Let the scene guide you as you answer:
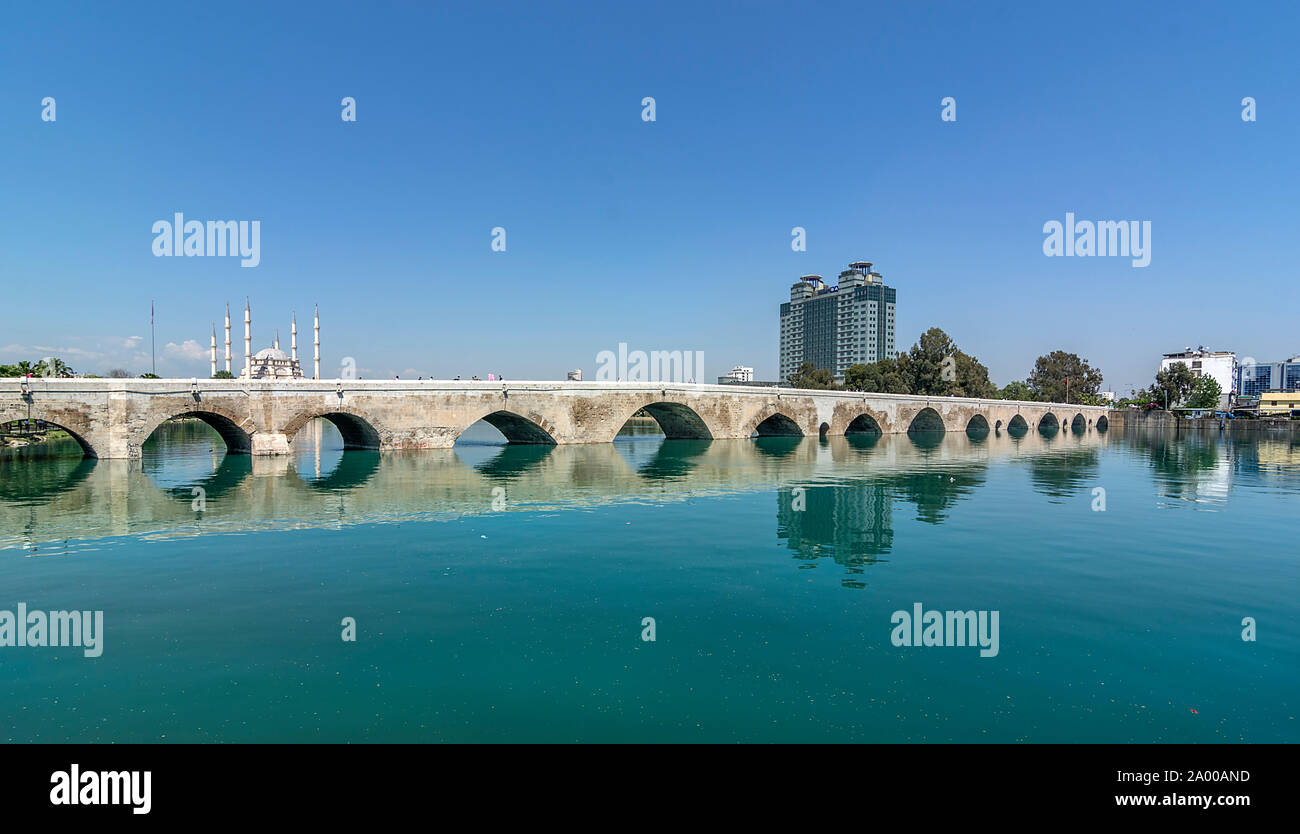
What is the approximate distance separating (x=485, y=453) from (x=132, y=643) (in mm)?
29690

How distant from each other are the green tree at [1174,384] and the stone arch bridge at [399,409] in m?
76.1

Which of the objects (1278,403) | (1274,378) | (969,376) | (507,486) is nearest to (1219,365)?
(1274,378)

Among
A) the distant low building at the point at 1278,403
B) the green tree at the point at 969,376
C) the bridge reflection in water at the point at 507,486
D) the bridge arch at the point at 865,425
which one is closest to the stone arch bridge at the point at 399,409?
the bridge reflection in water at the point at 507,486

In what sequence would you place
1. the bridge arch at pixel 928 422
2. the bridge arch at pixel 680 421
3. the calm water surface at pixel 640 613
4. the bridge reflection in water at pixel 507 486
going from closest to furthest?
the calm water surface at pixel 640 613
the bridge reflection in water at pixel 507 486
the bridge arch at pixel 680 421
the bridge arch at pixel 928 422

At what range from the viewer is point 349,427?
39.0 meters

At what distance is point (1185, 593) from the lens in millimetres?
11203

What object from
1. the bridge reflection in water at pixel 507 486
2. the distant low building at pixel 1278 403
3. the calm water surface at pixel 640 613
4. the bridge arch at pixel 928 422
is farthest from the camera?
the distant low building at pixel 1278 403

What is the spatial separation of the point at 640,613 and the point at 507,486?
15.1 meters

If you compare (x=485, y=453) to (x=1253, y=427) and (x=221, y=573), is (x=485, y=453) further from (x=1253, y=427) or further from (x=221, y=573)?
(x=1253, y=427)

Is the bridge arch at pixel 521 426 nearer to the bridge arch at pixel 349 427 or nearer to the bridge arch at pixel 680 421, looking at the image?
the bridge arch at pixel 349 427

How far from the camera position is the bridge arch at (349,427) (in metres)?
32.8

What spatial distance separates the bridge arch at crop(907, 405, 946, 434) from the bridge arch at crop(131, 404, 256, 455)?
59.6m

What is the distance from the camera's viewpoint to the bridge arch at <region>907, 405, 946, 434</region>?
7001 cm

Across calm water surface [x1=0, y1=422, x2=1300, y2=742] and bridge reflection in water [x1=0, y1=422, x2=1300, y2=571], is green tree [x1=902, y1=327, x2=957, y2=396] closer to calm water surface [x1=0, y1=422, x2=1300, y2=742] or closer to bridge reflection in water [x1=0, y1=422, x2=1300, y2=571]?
bridge reflection in water [x1=0, y1=422, x2=1300, y2=571]
